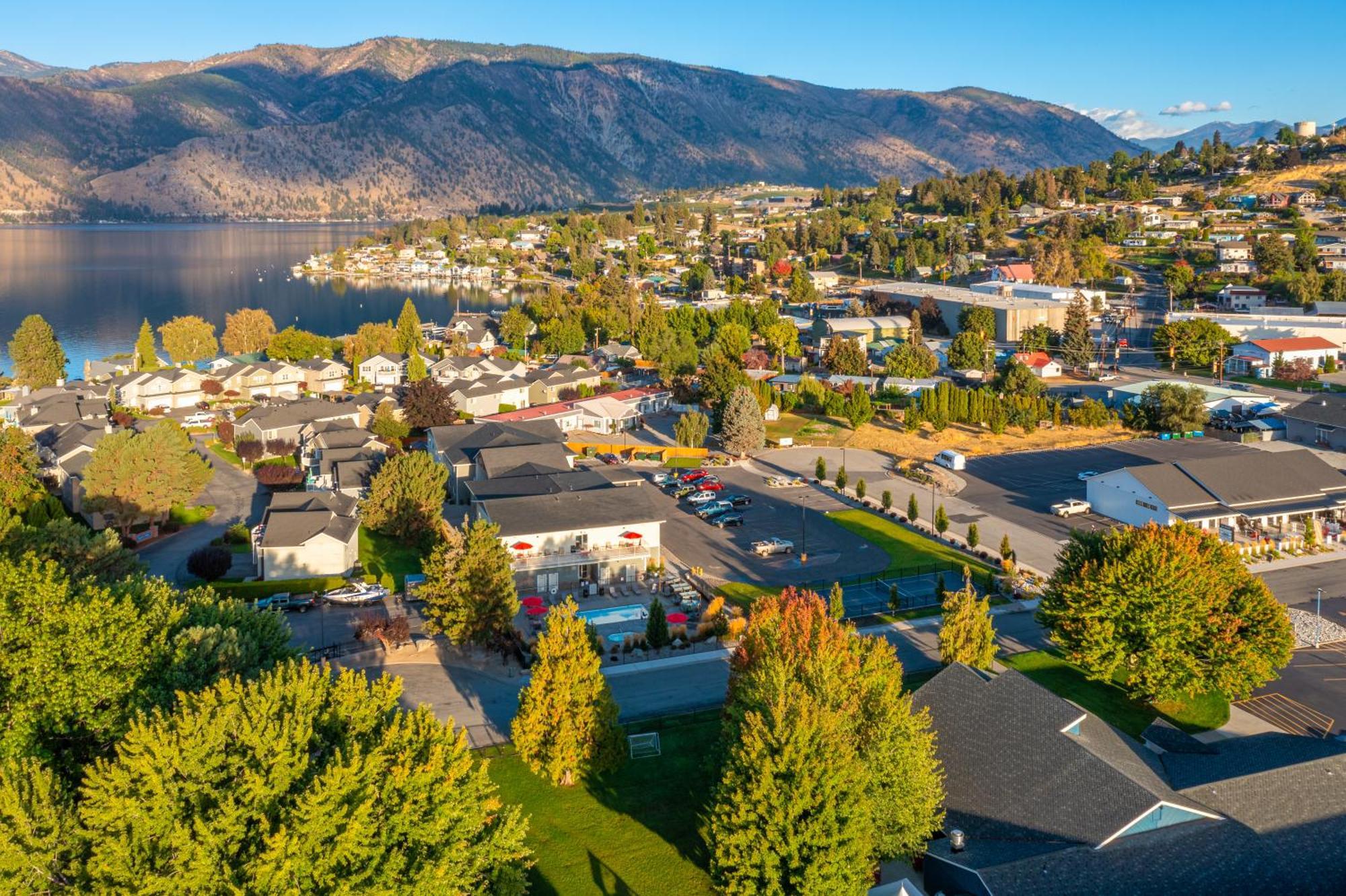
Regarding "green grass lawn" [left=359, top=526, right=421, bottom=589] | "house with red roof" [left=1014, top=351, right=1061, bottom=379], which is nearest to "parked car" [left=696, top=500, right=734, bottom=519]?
"green grass lawn" [left=359, top=526, right=421, bottom=589]

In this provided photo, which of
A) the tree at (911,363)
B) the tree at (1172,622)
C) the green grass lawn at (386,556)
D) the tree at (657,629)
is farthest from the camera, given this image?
the tree at (911,363)

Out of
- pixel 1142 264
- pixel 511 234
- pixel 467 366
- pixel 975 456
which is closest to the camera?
pixel 975 456

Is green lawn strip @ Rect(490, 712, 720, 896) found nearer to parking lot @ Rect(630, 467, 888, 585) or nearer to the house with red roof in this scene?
parking lot @ Rect(630, 467, 888, 585)

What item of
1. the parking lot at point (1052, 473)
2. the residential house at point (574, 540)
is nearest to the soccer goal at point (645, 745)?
the residential house at point (574, 540)

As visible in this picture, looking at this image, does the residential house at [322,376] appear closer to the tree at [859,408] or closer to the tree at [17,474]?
the tree at [17,474]

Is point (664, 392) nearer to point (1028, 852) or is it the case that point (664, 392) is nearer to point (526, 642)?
point (526, 642)

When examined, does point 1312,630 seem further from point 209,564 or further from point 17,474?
point 17,474

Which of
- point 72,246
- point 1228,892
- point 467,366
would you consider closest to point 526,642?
point 1228,892
